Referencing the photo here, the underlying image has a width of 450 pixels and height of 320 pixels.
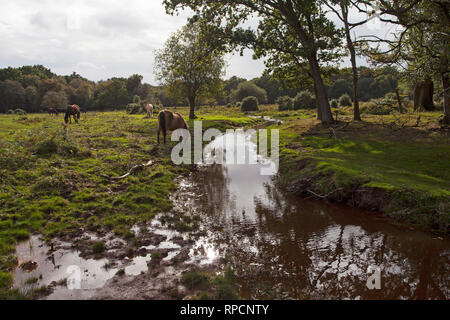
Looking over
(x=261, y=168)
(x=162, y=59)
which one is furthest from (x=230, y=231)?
(x=162, y=59)

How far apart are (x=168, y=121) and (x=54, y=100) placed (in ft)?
186

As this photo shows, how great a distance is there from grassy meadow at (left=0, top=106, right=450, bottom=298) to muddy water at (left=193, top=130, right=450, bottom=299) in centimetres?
104

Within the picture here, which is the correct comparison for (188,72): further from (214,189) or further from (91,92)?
(91,92)

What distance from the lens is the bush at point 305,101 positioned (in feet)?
156

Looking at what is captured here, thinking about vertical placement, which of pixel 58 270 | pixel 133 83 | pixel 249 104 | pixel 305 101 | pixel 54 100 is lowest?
pixel 58 270

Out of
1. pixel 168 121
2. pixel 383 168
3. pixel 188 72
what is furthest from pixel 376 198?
pixel 188 72

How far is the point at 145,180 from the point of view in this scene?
11531 mm

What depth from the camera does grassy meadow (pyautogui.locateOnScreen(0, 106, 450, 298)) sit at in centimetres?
741

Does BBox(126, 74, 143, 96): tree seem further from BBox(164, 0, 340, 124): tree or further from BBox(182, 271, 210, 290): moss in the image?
BBox(182, 271, 210, 290): moss

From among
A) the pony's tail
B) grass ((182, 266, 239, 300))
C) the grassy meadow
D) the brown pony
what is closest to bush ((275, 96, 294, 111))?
the grassy meadow

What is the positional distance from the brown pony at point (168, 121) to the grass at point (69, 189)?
11.0ft

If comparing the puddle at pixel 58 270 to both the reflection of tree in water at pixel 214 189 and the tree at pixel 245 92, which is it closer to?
the reflection of tree in water at pixel 214 189

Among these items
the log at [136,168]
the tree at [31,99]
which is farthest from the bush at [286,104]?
the tree at [31,99]

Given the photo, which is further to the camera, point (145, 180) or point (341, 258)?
point (145, 180)
